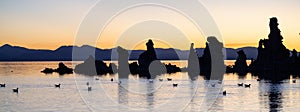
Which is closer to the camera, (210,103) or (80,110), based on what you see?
(80,110)

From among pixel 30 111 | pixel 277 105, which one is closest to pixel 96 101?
pixel 30 111

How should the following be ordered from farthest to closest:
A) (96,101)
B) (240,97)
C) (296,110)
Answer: (240,97) < (96,101) < (296,110)

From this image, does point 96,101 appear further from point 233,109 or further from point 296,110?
point 296,110

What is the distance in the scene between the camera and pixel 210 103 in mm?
75938

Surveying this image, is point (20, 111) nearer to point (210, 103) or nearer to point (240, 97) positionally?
point (210, 103)

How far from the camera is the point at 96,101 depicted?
262 ft

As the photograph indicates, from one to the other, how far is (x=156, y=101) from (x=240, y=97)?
16.5 m

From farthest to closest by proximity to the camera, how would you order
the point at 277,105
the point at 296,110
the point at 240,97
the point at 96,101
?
the point at 240,97 < the point at 96,101 < the point at 277,105 < the point at 296,110

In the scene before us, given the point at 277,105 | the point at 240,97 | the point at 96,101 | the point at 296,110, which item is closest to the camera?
the point at 296,110

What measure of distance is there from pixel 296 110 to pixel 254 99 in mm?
18036

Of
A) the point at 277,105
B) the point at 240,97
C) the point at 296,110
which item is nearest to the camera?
the point at 296,110

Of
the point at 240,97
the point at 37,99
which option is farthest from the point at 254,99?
the point at 37,99

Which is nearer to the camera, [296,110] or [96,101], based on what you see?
[296,110]

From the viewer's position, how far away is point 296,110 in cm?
6562
